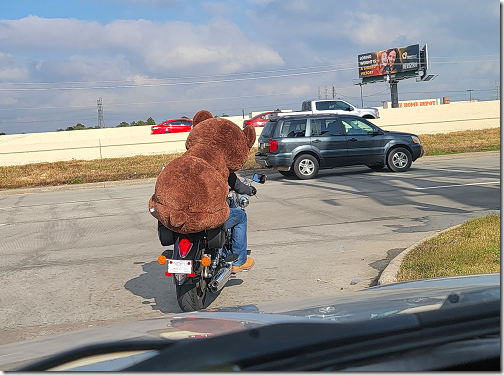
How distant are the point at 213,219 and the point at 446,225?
5.35m

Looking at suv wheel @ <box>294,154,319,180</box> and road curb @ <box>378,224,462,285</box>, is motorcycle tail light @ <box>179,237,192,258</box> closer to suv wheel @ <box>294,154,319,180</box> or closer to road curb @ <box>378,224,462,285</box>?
road curb @ <box>378,224,462,285</box>

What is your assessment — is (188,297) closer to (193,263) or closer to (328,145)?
(193,263)

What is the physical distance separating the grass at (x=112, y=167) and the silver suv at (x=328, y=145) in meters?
4.00

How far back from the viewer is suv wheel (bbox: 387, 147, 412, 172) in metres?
17.7

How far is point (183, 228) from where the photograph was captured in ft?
17.1

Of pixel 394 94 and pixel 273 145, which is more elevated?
pixel 394 94

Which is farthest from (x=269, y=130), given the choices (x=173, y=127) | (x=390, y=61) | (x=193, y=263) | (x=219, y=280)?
(x=390, y=61)

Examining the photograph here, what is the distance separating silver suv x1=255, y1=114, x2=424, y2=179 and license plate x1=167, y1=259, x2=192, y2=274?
12253mm

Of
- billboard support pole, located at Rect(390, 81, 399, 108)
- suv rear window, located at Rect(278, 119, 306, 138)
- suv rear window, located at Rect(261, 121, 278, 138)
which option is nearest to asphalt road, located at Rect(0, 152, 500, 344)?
suv rear window, located at Rect(278, 119, 306, 138)

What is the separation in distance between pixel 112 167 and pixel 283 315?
2117cm

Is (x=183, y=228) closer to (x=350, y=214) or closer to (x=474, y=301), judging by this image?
(x=474, y=301)

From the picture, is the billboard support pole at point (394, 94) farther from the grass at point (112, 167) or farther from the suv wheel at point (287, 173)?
the suv wheel at point (287, 173)

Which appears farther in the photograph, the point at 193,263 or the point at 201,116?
the point at 201,116

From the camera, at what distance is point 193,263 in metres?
5.23
